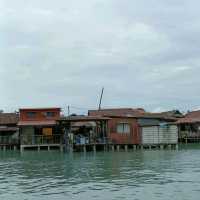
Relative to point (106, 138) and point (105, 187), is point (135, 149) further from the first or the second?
point (105, 187)

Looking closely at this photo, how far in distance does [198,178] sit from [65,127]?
31506mm

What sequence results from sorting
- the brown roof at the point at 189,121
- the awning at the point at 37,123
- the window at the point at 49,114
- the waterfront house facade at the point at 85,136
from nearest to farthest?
the waterfront house facade at the point at 85,136 → the awning at the point at 37,123 → the window at the point at 49,114 → the brown roof at the point at 189,121

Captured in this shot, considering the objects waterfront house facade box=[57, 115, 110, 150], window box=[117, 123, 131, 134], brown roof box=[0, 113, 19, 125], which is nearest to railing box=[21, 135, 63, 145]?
waterfront house facade box=[57, 115, 110, 150]

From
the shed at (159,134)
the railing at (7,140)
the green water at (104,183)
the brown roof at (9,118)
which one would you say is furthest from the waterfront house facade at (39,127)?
the green water at (104,183)

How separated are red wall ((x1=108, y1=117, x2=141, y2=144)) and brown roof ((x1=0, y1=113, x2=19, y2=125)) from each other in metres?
14.6

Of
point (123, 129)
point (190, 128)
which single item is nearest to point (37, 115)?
point (123, 129)

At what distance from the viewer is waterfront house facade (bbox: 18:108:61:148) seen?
55844 millimetres

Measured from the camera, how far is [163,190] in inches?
798

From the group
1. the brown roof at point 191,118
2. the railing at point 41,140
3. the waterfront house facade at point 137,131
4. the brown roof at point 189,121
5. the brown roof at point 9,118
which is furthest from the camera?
the brown roof at point 191,118

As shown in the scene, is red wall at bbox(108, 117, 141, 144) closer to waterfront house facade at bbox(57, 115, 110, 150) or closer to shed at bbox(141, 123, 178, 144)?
shed at bbox(141, 123, 178, 144)

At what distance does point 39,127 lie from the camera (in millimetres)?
58938

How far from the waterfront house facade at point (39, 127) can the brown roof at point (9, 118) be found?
16.8 feet

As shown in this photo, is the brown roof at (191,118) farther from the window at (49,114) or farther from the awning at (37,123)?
the awning at (37,123)

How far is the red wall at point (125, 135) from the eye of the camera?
54.5 metres
